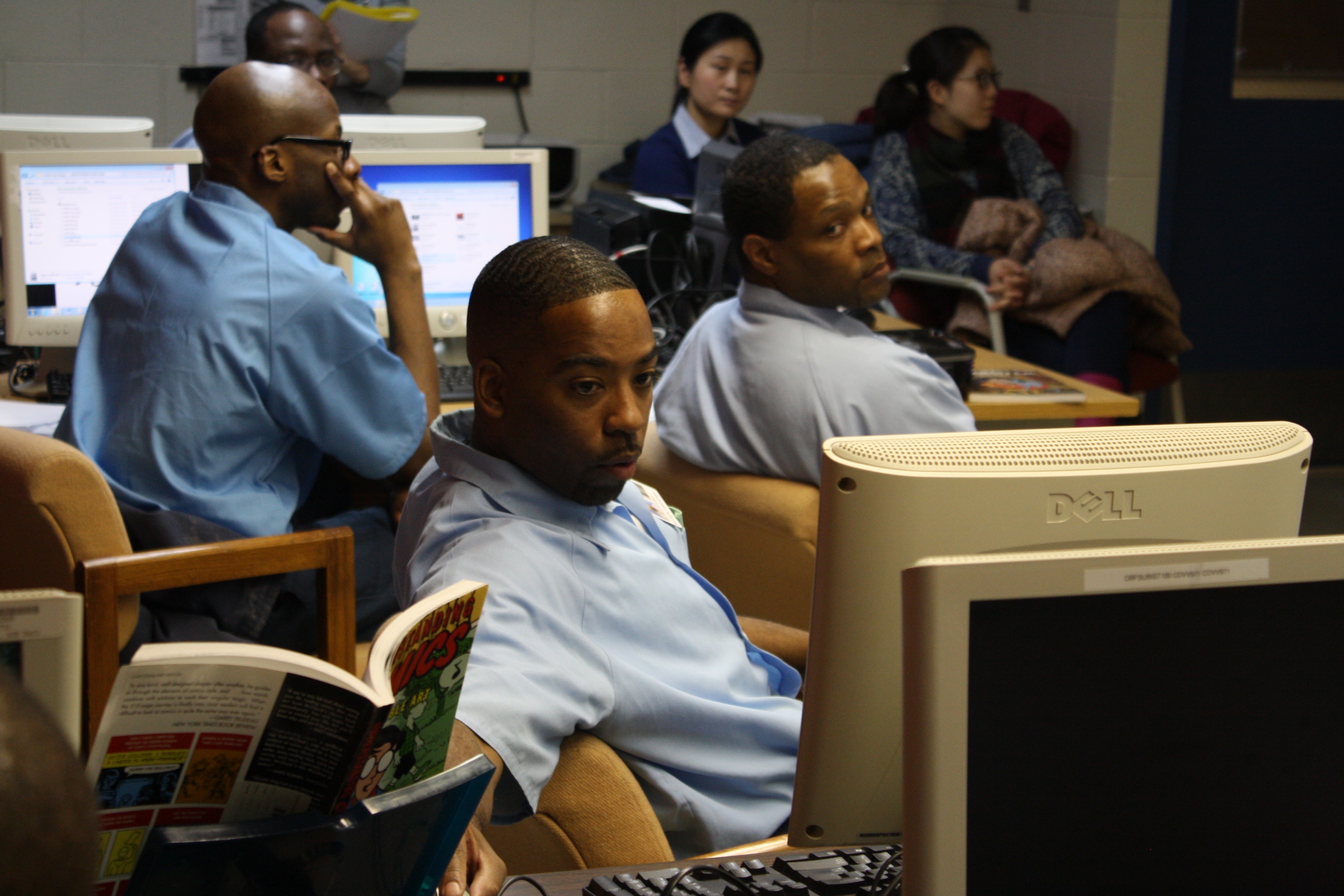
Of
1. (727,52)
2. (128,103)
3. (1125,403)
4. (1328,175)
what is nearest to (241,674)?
(1125,403)

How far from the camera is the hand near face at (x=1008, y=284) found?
3900 mm

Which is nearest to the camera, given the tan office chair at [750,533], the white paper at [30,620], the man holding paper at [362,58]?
the white paper at [30,620]

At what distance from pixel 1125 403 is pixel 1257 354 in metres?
2.70

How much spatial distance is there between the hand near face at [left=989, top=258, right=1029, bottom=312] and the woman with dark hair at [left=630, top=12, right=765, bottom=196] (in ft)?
3.27

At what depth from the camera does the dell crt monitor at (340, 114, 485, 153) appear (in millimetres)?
3014

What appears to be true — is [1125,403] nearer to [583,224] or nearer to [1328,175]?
[583,224]

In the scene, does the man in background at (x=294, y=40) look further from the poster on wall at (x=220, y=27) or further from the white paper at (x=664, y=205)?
the poster on wall at (x=220, y=27)

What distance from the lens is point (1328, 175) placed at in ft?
15.9

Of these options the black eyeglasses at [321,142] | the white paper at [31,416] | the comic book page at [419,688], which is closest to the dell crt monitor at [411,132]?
the black eyeglasses at [321,142]

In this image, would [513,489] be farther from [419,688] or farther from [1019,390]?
[1019,390]

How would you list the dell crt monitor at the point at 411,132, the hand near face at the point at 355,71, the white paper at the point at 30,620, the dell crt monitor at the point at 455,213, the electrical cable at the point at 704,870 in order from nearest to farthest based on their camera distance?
1. the white paper at the point at 30,620
2. the electrical cable at the point at 704,870
3. the dell crt monitor at the point at 455,213
4. the dell crt monitor at the point at 411,132
5. the hand near face at the point at 355,71

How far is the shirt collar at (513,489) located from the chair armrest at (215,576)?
18.0 inches

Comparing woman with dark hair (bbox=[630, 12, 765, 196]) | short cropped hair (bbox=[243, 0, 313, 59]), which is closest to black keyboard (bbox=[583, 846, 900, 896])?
short cropped hair (bbox=[243, 0, 313, 59])

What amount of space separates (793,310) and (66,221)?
1.52 meters
